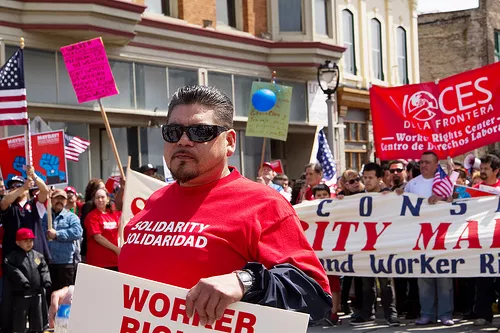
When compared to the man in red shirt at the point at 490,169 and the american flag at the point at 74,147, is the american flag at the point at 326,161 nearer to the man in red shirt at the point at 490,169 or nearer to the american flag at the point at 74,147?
the american flag at the point at 74,147

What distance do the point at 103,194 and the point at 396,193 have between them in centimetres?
349

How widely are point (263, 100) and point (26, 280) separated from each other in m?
7.08

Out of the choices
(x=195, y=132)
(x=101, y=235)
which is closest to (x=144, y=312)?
(x=195, y=132)

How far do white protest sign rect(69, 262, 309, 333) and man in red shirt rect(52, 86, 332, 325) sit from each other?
0.07 m

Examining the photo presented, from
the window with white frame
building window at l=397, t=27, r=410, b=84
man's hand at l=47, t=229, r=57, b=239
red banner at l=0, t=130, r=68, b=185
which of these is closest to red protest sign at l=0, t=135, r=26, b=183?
red banner at l=0, t=130, r=68, b=185

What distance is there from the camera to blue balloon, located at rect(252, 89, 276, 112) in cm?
1638

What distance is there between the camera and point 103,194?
1096cm

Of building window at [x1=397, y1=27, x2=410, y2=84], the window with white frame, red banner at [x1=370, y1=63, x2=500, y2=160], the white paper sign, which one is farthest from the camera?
building window at [x1=397, y1=27, x2=410, y2=84]

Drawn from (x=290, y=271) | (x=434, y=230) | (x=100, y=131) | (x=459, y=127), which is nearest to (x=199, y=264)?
(x=290, y=271)

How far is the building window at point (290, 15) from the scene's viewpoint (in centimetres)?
2405

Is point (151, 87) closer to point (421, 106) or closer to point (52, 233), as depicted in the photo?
point (421, 106)

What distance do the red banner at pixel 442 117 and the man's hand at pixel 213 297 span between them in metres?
8.94

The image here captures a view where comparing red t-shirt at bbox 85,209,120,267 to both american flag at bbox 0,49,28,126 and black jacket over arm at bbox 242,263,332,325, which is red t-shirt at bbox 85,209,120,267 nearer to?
american flag at bbox 0,49,28,126

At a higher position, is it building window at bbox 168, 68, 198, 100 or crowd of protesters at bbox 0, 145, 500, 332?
building window at bbox 168, 68, 198, 100
